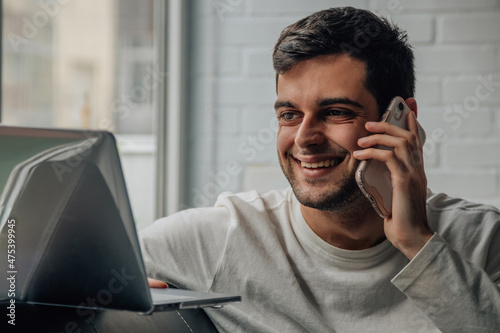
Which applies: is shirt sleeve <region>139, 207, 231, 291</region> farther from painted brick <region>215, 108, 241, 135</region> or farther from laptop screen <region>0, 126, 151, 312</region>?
painted brick <region>215, 108, 241, 135</region>

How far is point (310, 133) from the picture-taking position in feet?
4.02

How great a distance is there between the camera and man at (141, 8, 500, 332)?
46.3 inches

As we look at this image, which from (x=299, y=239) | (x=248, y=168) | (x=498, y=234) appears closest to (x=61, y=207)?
(x=299, y=239)

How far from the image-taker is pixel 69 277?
0.78 metres

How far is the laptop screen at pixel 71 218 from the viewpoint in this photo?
2.24 ft

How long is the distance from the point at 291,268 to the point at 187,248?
0.71ft

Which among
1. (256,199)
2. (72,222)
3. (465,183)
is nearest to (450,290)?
(256,199)

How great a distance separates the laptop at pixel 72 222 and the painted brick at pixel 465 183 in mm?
1353

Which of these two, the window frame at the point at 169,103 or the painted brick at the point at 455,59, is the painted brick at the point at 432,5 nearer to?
the painted brick at the point at 455,59

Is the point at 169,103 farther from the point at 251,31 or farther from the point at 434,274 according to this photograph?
the point at 434,274

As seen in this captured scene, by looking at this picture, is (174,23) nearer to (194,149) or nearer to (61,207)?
(194,149)

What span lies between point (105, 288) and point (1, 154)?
21 cm

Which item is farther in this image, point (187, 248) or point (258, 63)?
point (258, 63)

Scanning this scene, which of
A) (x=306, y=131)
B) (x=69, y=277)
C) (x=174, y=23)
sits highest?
(x=174, y=23)
